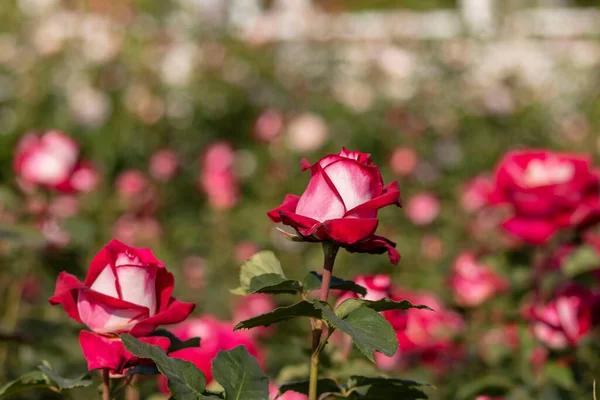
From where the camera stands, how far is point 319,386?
73 centimetres

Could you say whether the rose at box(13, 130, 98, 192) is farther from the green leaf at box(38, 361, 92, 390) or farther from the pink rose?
the green leaf at box(38, 361, 92, 390)

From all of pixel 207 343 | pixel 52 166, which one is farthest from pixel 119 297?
pixel 52 166

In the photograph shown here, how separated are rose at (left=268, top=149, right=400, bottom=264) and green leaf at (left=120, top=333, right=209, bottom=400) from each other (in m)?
0.14

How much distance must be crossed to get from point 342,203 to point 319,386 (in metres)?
0.18

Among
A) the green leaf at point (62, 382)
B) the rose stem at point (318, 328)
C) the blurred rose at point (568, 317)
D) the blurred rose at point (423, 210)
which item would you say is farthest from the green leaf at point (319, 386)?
the blurred rose at point (423, 210)

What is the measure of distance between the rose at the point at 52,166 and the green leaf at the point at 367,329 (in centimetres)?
139

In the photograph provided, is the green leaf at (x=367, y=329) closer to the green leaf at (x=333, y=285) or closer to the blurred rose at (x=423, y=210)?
the green leaf at (x=333, y=285)

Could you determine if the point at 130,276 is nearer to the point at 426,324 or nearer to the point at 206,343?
the point at 206,343

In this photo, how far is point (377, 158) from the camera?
4.30 m

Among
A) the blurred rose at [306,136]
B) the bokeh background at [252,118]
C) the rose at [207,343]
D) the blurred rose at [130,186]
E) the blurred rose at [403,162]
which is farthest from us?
the blurred rose at [306,136]

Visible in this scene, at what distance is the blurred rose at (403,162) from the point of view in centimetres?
372

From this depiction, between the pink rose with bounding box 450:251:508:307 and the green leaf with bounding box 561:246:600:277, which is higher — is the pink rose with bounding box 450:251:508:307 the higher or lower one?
the lower one

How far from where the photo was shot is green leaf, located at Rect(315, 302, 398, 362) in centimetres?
57

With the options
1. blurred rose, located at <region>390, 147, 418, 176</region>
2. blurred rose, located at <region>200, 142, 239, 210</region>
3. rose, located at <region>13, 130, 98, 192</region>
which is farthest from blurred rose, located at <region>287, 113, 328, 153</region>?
rose, located at <region>13, 130, 98, 192</region>
